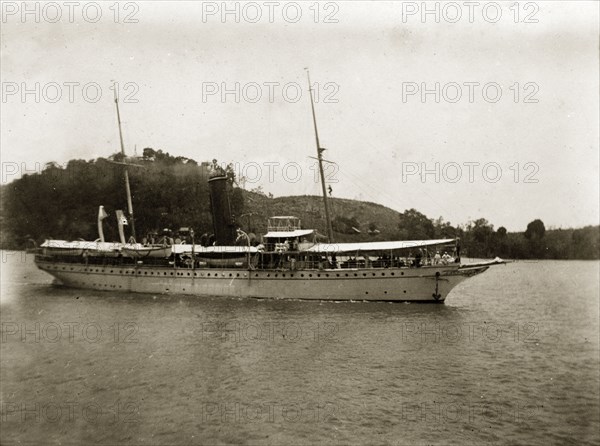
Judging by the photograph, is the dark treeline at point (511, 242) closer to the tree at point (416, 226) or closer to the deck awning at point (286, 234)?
the tree at point (416, 226)

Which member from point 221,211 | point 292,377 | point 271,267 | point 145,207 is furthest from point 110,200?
point 292,377

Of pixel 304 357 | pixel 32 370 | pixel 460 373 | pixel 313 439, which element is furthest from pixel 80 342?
pixel 460 373

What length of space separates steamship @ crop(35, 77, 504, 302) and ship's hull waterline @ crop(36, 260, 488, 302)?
0.06 metres

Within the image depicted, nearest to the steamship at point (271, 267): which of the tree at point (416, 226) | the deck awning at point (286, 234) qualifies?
the deck awning at point (286, 234)

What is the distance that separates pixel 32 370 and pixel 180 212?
58580 mm

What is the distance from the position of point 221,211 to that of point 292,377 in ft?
70.3

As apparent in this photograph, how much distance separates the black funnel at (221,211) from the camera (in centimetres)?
3444

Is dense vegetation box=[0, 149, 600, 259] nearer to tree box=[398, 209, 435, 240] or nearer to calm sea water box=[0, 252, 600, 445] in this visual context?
tree box=[398, 209, 435, 240]

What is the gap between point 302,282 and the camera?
3053cm

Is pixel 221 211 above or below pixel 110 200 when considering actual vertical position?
below

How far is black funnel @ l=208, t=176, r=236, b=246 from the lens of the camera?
113 feet

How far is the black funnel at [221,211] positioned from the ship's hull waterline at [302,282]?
3.33m

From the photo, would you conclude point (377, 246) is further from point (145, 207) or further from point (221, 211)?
point (145, 207)

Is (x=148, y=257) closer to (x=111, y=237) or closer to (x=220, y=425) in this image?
(x=220, y=425)
